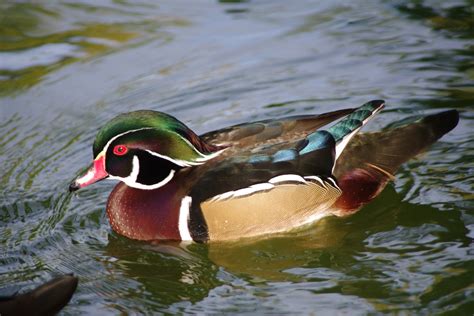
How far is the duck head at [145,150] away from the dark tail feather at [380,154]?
0.98m

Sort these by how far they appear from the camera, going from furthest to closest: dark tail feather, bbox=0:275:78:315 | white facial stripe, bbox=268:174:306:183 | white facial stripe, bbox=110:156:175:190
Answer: white facial stripe, bbox=110:156:175:190 → white facial stripe, bbox=268:174:306:183 → dark tail feather, bbox=0:275:78:315

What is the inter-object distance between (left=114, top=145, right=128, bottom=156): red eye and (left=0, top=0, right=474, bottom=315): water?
65 centimetres

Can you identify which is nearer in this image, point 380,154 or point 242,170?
point 242,170

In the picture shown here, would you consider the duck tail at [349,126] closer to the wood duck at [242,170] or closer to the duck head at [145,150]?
the wood duck at [242,170]

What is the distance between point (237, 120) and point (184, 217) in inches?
72.3

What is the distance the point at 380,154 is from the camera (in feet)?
23.5

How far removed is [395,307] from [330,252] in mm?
991

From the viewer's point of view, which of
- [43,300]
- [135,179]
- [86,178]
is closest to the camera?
[43,300]

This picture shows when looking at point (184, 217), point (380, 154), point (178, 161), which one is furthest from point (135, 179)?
point (380, 154)

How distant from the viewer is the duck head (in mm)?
6797

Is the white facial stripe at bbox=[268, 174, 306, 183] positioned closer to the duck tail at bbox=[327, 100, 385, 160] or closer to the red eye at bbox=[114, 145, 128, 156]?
the duck tail at bbox=[327, 100, 385, 160]

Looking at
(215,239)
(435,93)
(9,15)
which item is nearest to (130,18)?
(9,15)

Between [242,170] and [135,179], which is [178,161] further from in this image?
[242,170]

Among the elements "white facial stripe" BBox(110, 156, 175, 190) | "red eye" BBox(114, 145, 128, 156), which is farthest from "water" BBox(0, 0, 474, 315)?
"red eye" BBox(114, 145, 128, 156)
